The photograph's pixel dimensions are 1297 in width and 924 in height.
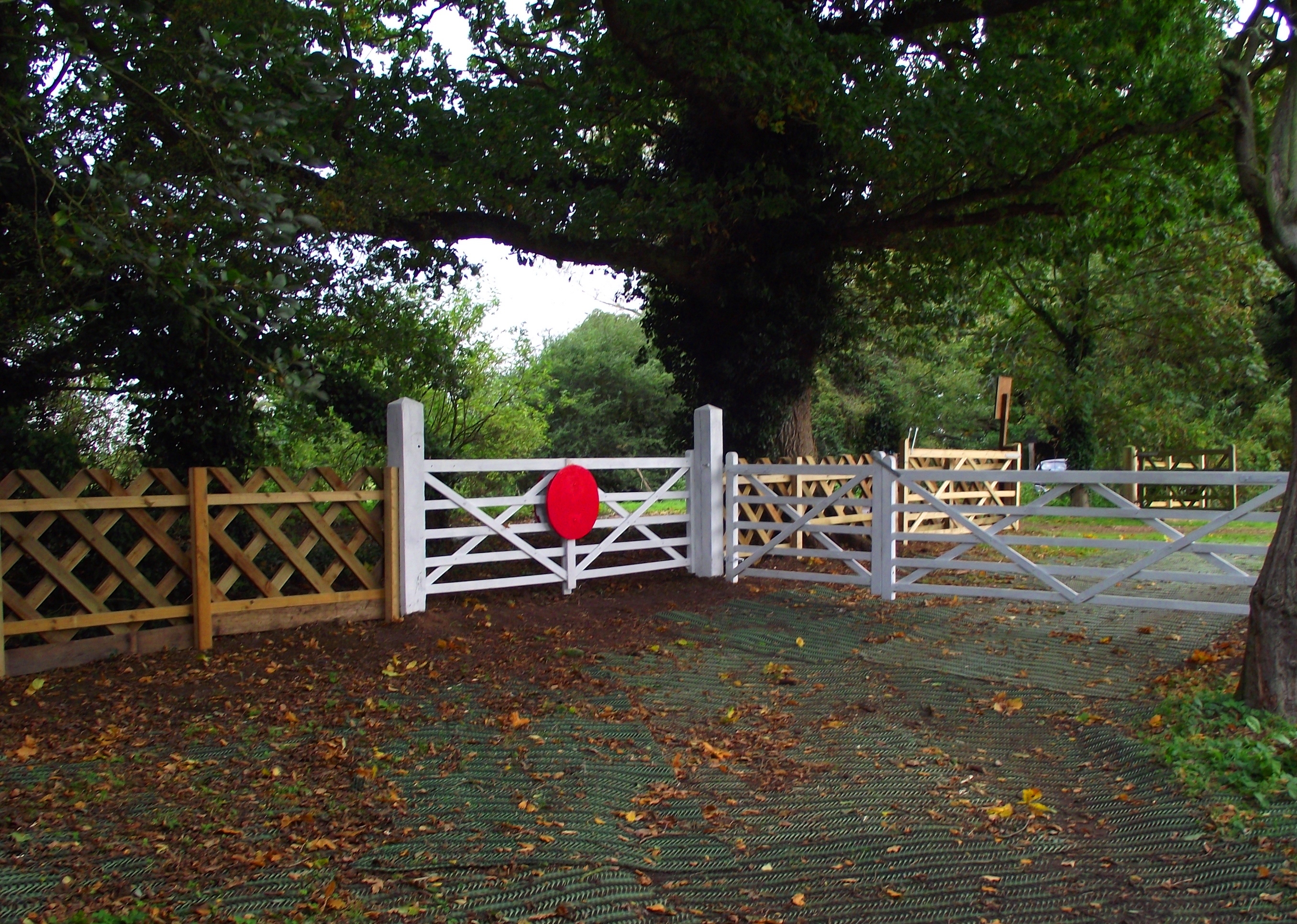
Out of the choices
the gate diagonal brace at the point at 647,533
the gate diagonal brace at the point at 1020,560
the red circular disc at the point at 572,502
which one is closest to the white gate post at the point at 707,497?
the gate diagonal brace at the point at 647,533

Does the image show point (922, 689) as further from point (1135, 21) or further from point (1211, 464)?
point (1211, 464)

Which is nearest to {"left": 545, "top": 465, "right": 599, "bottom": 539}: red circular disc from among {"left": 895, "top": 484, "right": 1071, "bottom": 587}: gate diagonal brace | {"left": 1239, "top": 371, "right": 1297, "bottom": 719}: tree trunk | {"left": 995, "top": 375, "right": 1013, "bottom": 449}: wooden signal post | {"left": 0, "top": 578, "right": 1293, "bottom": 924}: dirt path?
{"left": 0, "top": 578, "right": 1293, "bottom": 924}: dirt path

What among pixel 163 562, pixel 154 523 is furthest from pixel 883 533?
pixel 163 562

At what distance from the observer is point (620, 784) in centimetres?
492

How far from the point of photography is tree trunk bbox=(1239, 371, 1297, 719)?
525 cm

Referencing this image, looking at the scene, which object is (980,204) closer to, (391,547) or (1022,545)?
(1022,545)

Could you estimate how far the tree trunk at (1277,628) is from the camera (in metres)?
5.25

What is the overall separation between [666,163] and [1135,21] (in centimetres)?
610

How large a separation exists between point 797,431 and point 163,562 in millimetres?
8613

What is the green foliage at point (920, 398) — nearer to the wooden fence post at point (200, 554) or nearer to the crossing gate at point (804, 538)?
the crossing gate at point (804, 538)

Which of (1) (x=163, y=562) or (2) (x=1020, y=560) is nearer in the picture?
(2) (x=1020, y=560)

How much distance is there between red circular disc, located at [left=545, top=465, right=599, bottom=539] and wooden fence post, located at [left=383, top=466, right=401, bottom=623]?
5.45ft

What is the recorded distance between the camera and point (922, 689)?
21.9ft

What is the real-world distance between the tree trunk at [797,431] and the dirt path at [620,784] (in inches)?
247
